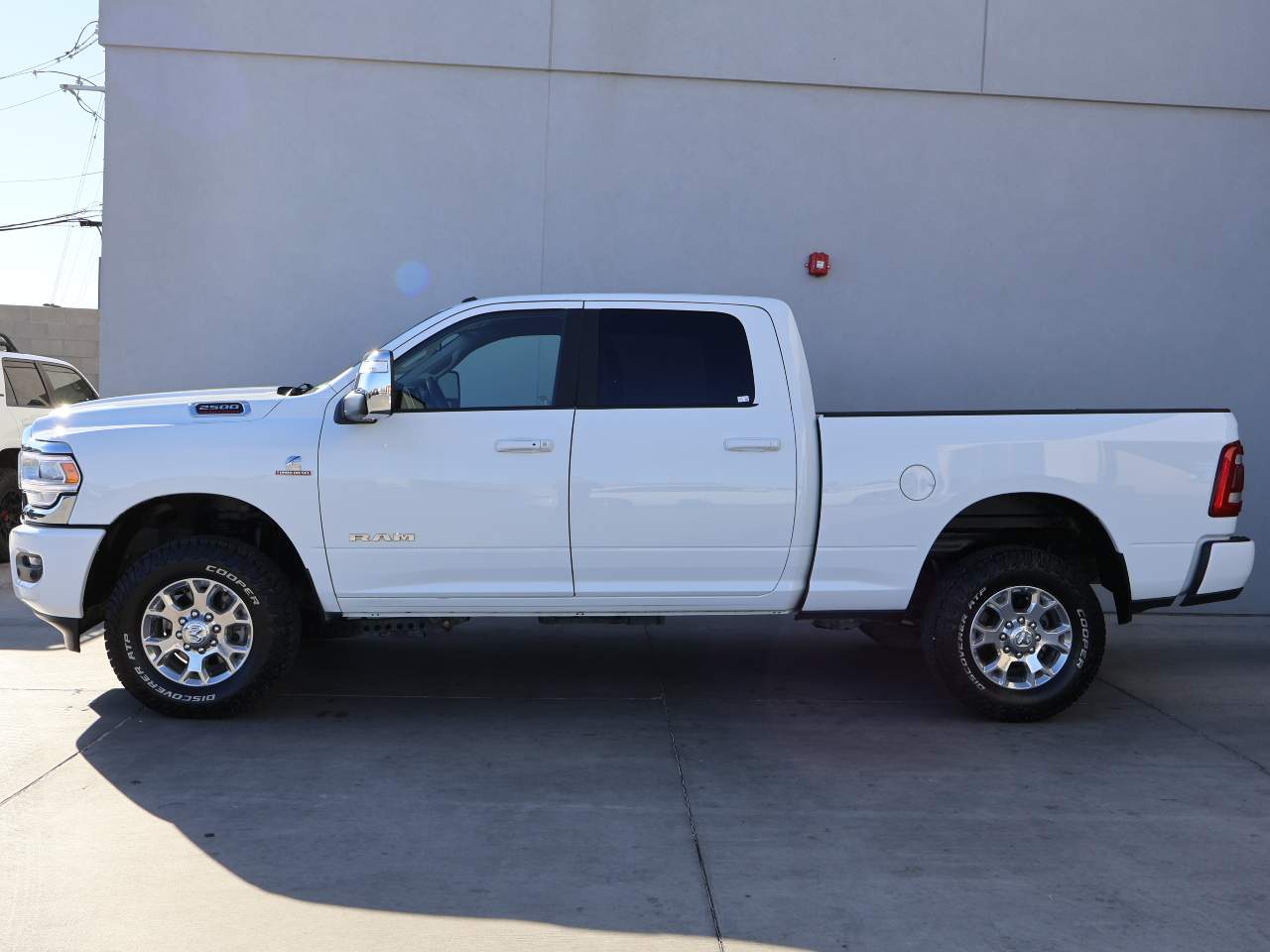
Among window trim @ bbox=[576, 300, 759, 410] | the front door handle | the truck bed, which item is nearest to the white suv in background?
the front door handle

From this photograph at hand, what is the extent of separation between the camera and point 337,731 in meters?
5.77

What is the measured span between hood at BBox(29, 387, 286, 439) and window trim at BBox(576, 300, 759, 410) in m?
1.49

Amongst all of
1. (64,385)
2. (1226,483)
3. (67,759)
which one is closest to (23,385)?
(64,385)

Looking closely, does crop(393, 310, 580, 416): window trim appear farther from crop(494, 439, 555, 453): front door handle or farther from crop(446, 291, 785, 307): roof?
crop(494, 439, 555, 453): front door handle

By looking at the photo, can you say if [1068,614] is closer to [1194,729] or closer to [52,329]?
[1194,729]

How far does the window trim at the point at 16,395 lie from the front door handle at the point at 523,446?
278 inches

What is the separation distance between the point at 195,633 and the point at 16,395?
6.49m

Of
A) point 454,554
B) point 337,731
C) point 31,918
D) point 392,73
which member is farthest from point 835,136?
point 31,918

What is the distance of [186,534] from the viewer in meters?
6.19

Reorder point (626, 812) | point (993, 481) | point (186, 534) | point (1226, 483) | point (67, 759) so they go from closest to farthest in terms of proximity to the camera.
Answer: point (626, 812) → point (67, 759) → point (993, 481) → point (1226, 483) → point (186, 534)

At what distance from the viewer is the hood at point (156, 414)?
229 inches

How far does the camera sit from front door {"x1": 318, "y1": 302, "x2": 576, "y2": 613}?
18.9 ft

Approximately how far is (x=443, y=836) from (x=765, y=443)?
8.01 ft

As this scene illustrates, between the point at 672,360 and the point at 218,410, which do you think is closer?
the point at 218,410
